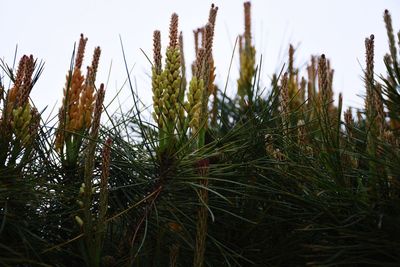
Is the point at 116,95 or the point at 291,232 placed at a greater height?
the point at 116,95

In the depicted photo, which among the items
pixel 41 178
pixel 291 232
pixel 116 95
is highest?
pixel 116 95

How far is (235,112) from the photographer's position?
5.09 ft

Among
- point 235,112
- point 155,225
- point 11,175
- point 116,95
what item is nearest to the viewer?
point 11,175

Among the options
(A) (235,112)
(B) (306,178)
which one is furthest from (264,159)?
(A) (235,112)

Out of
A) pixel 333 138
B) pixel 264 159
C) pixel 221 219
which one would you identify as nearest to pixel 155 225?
pixel 221 219

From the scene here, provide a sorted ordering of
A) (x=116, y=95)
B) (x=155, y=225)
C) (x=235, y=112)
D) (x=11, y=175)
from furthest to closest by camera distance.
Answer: (x=235, y=112) → (x=116, y=95) → (x=155, y=225) → (x=11, y=175)

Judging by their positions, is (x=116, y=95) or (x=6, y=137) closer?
(x=6, y=137)

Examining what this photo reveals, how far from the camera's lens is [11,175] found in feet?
3.30

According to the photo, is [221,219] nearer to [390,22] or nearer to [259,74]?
[259,74]

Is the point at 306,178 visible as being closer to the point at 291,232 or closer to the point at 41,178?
the point at 291,232

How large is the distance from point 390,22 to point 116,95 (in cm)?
54

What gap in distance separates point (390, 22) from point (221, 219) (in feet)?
1.50

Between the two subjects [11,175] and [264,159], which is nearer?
[11,175]

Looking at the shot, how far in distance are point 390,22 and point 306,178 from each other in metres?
0.31
